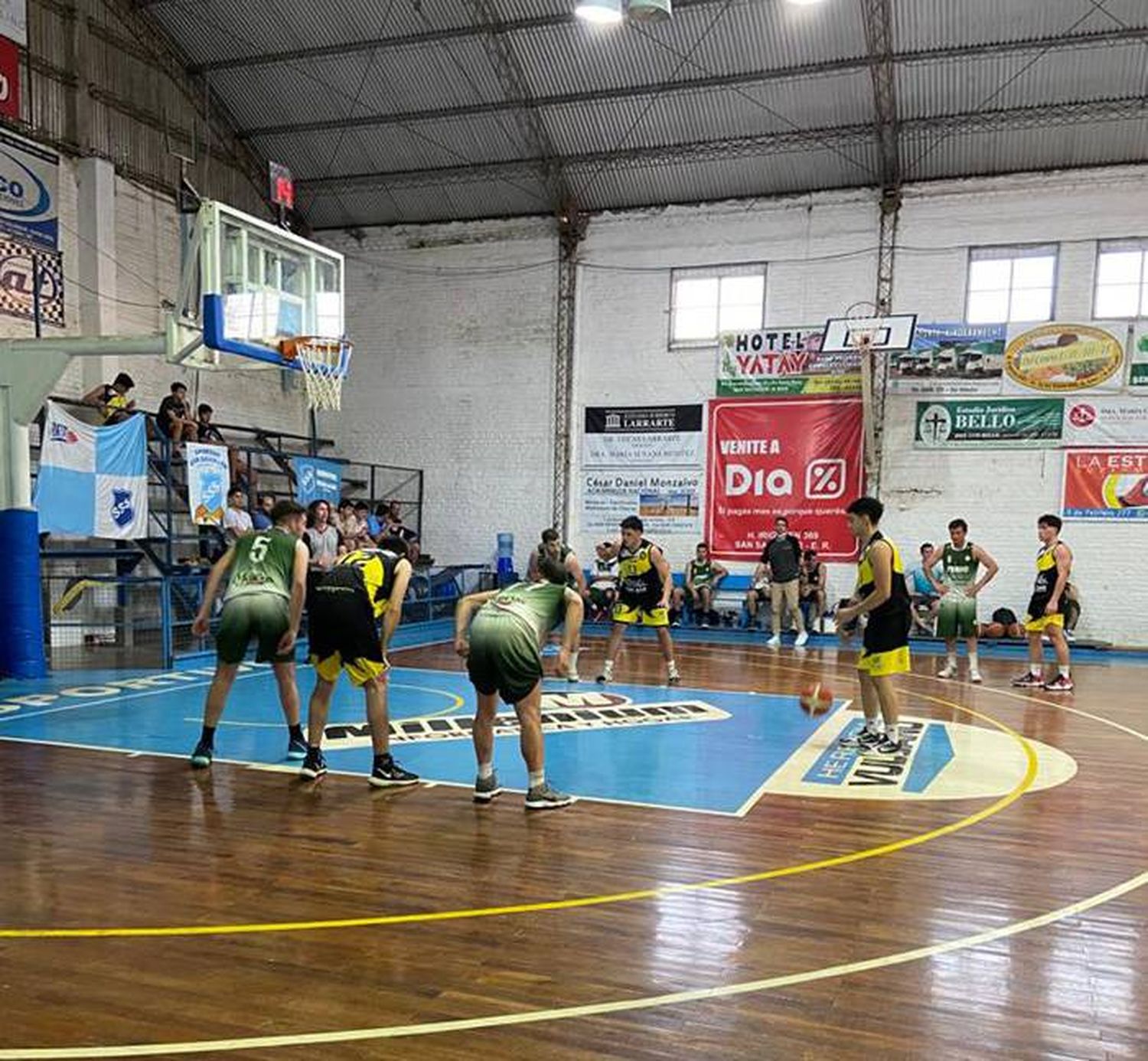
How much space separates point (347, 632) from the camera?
20.5 ft

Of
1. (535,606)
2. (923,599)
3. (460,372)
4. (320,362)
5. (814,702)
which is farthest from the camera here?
(460,372)

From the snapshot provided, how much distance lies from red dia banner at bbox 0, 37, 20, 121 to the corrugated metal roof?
297 cm

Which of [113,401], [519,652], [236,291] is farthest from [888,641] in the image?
[113,401]

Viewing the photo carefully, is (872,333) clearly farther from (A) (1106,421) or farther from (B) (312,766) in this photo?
(B) (312,766)

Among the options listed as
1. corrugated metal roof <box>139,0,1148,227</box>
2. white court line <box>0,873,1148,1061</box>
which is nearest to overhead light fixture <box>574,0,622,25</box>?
corrugated metal roof <box>139,0,1148,227</box>

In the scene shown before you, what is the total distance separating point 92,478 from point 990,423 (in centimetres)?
1305

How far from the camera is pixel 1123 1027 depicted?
3.38 m

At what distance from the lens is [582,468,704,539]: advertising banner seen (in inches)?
677

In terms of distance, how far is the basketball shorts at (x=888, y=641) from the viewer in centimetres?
721

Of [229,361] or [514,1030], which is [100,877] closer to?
[514,1030]

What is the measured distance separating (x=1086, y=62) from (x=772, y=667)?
9.92 m

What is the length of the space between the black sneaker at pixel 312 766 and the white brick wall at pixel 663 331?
11409 mm

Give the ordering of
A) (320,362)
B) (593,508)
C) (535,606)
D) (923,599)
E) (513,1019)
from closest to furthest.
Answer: (513,1019)
(535,606)
(320,362)
(923,599)
(593,508)

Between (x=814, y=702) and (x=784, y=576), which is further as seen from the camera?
(x=784, y=576)
